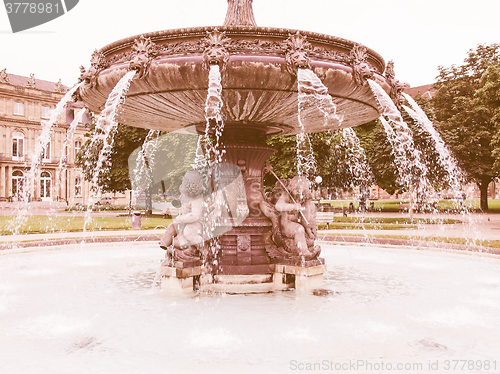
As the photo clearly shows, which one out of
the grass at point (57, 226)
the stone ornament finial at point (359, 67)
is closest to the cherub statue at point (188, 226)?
the stone ornament finial at point (359, 67)

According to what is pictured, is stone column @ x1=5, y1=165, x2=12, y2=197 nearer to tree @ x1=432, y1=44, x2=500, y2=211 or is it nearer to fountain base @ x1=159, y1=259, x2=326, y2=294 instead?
tree @ x1=432, y1=44, x2=500, y2=211

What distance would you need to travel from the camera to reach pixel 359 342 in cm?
397

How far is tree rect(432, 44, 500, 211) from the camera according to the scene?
33.3 metres

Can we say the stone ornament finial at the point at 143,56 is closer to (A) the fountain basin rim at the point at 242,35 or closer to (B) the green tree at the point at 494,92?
(A) the fountain basin rim at the point at 242,35

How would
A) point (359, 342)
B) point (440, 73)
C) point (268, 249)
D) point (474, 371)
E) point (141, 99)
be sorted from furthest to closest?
point (440, 73) → point (268, 249) → point (141, 99) → point (359, 342) → point (474, 371)

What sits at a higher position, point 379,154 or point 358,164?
point 379,154

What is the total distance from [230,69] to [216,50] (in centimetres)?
28

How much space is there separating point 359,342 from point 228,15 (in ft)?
18.0

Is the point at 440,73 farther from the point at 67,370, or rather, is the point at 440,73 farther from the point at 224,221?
the point at 67,370

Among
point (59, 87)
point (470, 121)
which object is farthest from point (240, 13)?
point (59, 87)

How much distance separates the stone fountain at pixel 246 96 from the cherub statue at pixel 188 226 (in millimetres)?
62

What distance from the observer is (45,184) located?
63000 millimetres

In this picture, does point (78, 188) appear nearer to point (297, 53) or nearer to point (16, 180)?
point (16, 180)

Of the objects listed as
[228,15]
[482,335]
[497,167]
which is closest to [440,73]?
[497,167]
